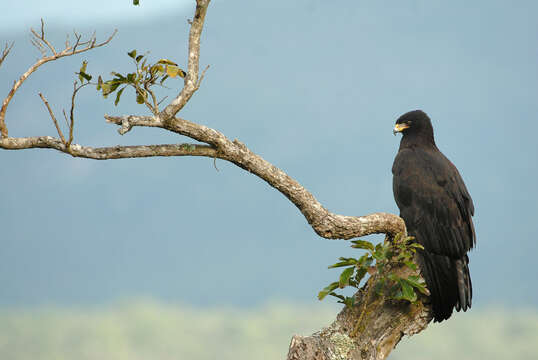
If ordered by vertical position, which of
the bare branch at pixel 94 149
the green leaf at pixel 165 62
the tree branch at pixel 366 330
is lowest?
the tree branch at pixel 366 330

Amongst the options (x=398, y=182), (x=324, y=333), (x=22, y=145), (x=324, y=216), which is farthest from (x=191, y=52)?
(x=324, y=333)

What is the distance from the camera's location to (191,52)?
5.49 meters

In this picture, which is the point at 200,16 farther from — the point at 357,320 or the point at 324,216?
the point at 357,320

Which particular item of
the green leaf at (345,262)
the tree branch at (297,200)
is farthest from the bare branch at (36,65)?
the green leaf at (345,262)

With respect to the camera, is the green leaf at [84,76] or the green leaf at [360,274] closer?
the green leaf at [84,76]

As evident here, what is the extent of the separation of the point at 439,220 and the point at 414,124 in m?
1.55

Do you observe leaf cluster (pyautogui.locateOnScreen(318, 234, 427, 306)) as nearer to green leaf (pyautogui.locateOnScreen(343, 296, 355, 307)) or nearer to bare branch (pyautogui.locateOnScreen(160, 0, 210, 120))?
green leaf (pyautogui.locateOnScreen(343, 296, 355, 307))

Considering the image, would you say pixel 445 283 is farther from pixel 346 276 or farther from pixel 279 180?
pixel 279 180

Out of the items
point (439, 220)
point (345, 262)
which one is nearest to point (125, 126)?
point (345, 262)

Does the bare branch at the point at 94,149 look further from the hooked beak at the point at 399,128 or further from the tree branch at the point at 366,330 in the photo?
the hooked beak at the point at 399,128

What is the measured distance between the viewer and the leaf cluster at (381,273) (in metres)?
5.81

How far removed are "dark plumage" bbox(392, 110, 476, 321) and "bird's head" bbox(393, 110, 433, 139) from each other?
0.43 meters

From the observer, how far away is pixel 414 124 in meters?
7.37

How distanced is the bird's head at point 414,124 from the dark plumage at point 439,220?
43 centimetres
